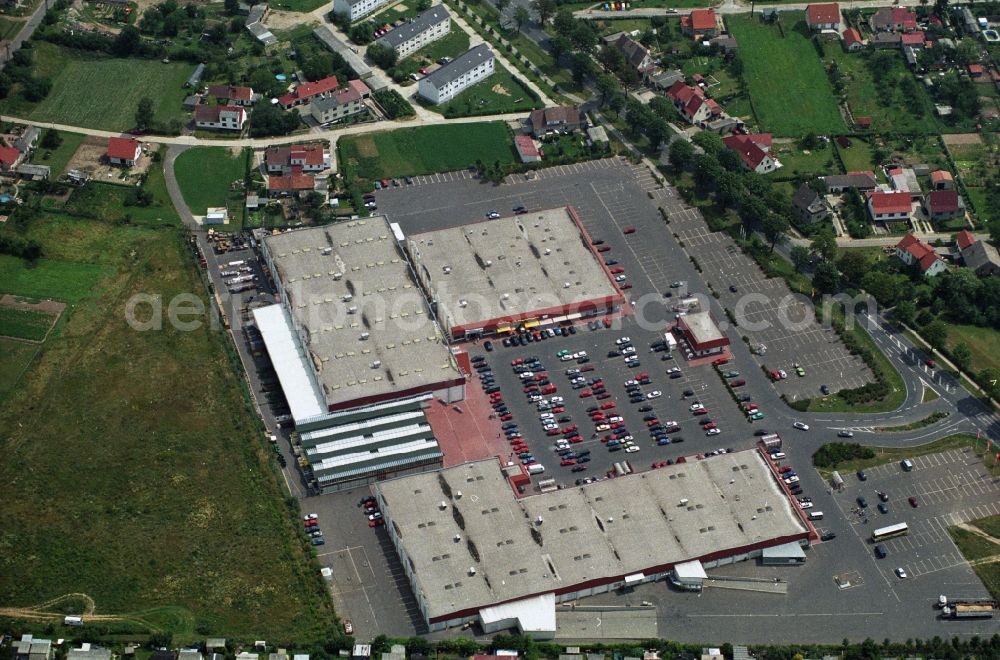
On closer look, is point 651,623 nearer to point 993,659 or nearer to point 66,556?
point 993,659

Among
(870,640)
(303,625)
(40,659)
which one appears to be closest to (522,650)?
(303,625)

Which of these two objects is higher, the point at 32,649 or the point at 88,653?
the point at 32,649

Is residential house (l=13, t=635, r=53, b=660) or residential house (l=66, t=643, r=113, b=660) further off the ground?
residential house (l=13, t=635, r=53, b=660)

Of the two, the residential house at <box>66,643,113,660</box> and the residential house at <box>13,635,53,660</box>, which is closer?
the residential house at <box>13,635,53,660</box>

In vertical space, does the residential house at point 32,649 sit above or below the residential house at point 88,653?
above

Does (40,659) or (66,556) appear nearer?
(40,659)

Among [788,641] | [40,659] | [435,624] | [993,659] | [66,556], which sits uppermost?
[66,556]

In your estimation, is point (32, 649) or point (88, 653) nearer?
point (32, 649)

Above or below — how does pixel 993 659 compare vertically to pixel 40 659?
below
